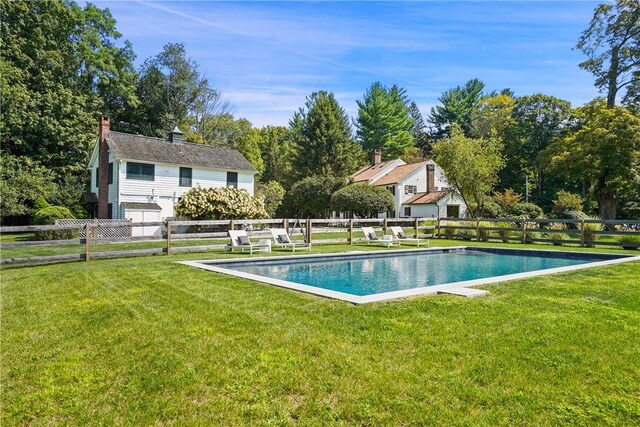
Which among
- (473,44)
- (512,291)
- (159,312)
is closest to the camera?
(159,312)

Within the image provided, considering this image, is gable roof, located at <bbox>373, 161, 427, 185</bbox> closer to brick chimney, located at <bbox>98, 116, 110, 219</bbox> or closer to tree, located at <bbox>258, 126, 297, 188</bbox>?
tree, located at <bbox>258, 126, 297, 188</bbox>

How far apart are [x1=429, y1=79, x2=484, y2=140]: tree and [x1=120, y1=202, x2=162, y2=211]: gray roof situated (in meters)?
46.6

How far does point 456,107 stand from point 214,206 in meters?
49.0

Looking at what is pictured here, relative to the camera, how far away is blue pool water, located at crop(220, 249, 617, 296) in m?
9.52

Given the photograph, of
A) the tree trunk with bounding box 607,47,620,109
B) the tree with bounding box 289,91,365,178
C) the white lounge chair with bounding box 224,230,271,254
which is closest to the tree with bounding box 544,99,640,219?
the tree trunk with bounding box 607,47,620,109

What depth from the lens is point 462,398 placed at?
3113 mm

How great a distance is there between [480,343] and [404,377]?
47.7 inches

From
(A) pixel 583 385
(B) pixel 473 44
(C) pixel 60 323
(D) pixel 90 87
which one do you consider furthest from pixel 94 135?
(A) pixel 583 385

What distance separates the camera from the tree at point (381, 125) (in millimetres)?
56156

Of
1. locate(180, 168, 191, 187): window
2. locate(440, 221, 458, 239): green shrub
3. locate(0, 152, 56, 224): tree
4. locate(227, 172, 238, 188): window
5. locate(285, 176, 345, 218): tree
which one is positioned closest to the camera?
locate(440, 221, 458, 239): green shrub

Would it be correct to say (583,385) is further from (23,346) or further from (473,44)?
(473,44)

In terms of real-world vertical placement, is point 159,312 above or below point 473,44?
below

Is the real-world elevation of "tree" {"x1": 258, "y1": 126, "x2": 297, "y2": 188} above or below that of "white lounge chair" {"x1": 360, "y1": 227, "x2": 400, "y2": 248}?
above

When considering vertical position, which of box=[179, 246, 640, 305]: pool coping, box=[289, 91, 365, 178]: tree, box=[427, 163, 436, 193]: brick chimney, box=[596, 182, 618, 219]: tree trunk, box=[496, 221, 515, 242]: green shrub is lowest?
box=[179, 246, 640, 305]: pool coping
